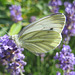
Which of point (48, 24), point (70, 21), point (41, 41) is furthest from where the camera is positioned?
point (70, 21)

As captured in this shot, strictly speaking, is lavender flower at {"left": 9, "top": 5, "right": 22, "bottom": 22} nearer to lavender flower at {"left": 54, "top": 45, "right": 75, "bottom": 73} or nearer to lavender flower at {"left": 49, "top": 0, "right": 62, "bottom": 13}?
lavender flower at {"left": 49, "top": 0, "right": 62, "bottom": 13}

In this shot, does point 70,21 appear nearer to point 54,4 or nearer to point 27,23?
point 54,4

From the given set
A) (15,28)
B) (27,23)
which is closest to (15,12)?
(15,28)

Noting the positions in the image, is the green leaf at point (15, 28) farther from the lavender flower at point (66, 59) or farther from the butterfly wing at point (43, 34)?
the lavender flower at point (66, 59)

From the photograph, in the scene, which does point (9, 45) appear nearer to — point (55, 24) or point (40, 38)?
point (40, 38)

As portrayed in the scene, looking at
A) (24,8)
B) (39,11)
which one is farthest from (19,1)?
(39,11)
